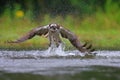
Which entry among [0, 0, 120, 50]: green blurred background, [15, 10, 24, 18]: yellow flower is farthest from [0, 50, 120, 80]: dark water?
[15, 10, 24, 18]: yellow flower

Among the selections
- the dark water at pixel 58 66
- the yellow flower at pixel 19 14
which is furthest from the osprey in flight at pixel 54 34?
the yellow flower at pixel 19 14

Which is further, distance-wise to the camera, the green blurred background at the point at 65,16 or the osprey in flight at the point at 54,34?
the green blurred background at the point at 65,16

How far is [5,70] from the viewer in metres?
15.2

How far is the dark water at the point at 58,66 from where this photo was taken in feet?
46.2

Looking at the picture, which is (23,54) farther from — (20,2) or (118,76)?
(20,2)

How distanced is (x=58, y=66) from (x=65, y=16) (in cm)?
1050

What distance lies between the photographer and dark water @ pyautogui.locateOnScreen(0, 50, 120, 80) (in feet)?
46.2

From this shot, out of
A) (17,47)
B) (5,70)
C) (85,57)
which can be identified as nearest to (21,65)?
(5,70)

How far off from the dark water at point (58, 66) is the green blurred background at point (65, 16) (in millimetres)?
5652

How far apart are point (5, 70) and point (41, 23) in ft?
35.3

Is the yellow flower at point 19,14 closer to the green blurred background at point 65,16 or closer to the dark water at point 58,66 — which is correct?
the green blurred background at point 65,16

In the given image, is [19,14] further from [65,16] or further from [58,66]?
[58,66]

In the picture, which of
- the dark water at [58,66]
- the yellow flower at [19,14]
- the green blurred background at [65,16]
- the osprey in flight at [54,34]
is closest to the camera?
the dark water at [58,66]

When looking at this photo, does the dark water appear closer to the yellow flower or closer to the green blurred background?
the green blurred background
